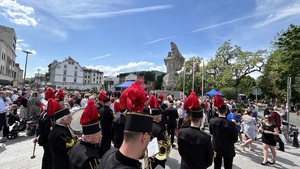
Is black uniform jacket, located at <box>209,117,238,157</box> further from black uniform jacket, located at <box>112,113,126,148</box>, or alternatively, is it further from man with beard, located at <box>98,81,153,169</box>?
man with beard, located at <box>98,81,153,169</box>

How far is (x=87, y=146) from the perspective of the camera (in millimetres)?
2541

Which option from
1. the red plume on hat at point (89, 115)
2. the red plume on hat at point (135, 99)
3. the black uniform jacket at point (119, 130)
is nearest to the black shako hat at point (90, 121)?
the red plume on hat at point (89, 115)

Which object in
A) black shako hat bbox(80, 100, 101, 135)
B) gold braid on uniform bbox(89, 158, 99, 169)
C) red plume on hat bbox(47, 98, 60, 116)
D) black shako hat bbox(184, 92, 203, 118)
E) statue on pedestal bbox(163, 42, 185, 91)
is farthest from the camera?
statue on pedestal bbox(163, 42, 185, 91)

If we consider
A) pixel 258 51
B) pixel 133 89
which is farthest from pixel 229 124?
pixel 258 51

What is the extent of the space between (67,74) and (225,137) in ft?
305

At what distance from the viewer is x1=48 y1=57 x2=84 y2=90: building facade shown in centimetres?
8681

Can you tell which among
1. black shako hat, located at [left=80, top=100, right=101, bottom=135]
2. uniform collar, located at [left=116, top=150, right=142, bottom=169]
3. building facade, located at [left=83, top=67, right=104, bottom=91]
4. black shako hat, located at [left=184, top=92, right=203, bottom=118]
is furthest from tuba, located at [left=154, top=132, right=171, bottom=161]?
building facade, located at [left=83, top=67, right=104, bottom=91]

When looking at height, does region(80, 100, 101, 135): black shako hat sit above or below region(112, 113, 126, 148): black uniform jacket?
above

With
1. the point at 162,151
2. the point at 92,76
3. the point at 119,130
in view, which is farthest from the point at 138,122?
the point at 92,76

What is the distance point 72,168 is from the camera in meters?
2.41

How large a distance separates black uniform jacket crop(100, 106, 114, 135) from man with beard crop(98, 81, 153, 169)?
4545 millimetres

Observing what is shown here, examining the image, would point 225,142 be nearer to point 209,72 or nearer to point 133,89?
point 133,89

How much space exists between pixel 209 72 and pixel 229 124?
37.1m

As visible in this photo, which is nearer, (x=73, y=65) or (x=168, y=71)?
(x=168, y=71)
